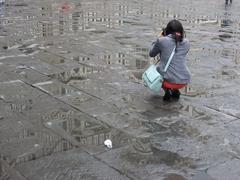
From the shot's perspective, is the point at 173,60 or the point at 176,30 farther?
the point at 173,60

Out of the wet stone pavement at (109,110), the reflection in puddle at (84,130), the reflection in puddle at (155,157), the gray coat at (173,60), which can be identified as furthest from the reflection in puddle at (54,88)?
the reflection in puddle at (155,157)

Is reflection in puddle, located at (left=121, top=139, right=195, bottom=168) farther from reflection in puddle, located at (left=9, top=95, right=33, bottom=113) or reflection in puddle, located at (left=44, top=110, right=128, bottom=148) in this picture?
reflection in puddle, located at (left=9, top=95, right=33, bottom=113)

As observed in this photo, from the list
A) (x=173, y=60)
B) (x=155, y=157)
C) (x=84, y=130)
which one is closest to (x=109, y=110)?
(x=84, y=130)

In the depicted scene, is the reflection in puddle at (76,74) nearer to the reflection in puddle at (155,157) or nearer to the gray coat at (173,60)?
the gray coat at (173,60)

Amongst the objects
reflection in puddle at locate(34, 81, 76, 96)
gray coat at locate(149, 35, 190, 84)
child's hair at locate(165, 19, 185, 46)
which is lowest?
reflection in puddle at locate(34, 81, 76, 96)

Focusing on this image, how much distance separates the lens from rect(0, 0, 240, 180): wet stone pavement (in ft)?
15.9

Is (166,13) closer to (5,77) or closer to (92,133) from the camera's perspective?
(5,77)

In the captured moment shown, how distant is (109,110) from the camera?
21.2 ft

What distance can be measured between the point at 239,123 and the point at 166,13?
11.1m

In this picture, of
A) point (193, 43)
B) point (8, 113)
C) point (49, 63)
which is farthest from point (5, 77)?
point (193, 43)

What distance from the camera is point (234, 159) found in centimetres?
511

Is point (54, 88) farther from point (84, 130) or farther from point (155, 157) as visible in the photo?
point (155, 157)

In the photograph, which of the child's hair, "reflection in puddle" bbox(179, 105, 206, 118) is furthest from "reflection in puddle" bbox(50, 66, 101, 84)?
"reflection in puddle" bbox(179, 105, 206, 118)

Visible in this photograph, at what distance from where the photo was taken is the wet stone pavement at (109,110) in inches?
191
